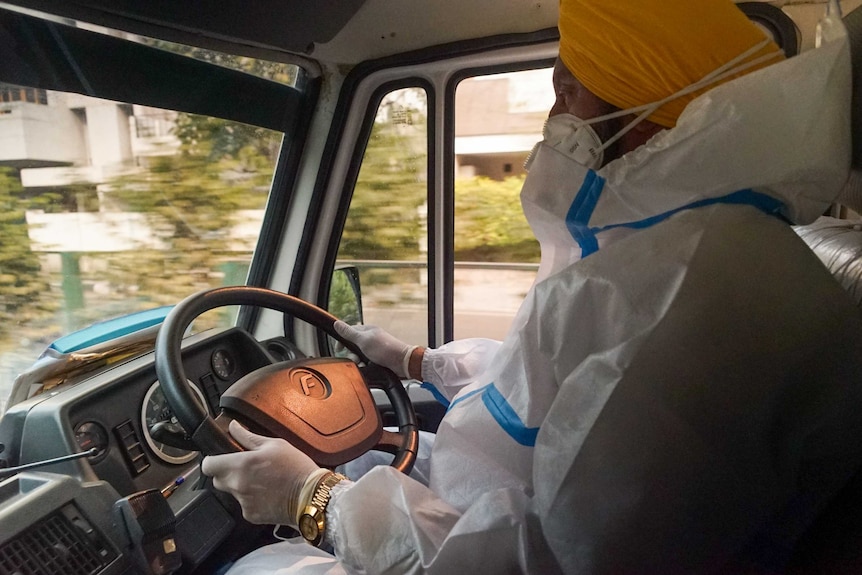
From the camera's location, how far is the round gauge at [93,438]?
4.05 feet

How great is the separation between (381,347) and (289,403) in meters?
0.45

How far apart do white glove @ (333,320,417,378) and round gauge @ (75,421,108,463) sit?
0.59 meters

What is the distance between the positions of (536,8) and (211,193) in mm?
1182

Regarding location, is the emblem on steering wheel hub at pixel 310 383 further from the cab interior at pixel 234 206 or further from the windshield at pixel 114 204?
the windshield at pixel 114 204

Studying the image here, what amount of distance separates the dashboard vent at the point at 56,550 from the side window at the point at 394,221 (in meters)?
1.39

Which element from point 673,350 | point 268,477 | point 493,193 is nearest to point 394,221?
point 493,193

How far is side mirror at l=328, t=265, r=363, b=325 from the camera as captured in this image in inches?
95.2

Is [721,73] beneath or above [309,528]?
above

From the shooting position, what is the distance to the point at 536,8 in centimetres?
180

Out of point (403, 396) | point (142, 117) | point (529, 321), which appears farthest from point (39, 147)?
point (529, 321)

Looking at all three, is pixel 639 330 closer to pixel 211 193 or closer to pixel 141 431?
pixel 141 431

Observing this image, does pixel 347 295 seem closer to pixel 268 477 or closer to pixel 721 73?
pixel 268 477

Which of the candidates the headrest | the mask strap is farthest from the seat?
the mask strap

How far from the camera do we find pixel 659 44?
96 centimetres
